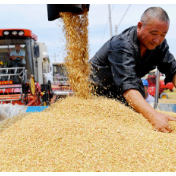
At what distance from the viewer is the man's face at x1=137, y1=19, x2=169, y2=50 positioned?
5.83 ft

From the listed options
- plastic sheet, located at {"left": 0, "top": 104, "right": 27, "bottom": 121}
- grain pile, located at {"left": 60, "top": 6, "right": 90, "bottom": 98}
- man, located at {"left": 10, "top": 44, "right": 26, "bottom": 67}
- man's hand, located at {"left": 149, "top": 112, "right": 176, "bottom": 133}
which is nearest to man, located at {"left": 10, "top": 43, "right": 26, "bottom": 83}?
man, located at {"left": 10, "top": 44, "right": 26, "bottom": 67}

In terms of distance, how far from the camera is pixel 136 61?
6.80ft

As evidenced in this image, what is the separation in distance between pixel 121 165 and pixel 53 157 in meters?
0.40

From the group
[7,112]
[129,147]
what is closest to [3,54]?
[7,112]

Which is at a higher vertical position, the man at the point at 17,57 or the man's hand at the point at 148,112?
the man at the point at 17,57

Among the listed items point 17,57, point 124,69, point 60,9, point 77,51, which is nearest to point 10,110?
point 77,51

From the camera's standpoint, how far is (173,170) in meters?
1.08

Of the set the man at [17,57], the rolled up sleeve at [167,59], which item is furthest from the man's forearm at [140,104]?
the man at [17,57]

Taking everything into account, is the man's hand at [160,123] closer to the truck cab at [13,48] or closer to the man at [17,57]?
the truck cab at [13,48]

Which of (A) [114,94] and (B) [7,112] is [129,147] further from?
(B) [7,112]

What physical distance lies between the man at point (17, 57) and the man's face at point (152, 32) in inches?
158

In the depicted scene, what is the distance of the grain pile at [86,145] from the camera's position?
112 cm
